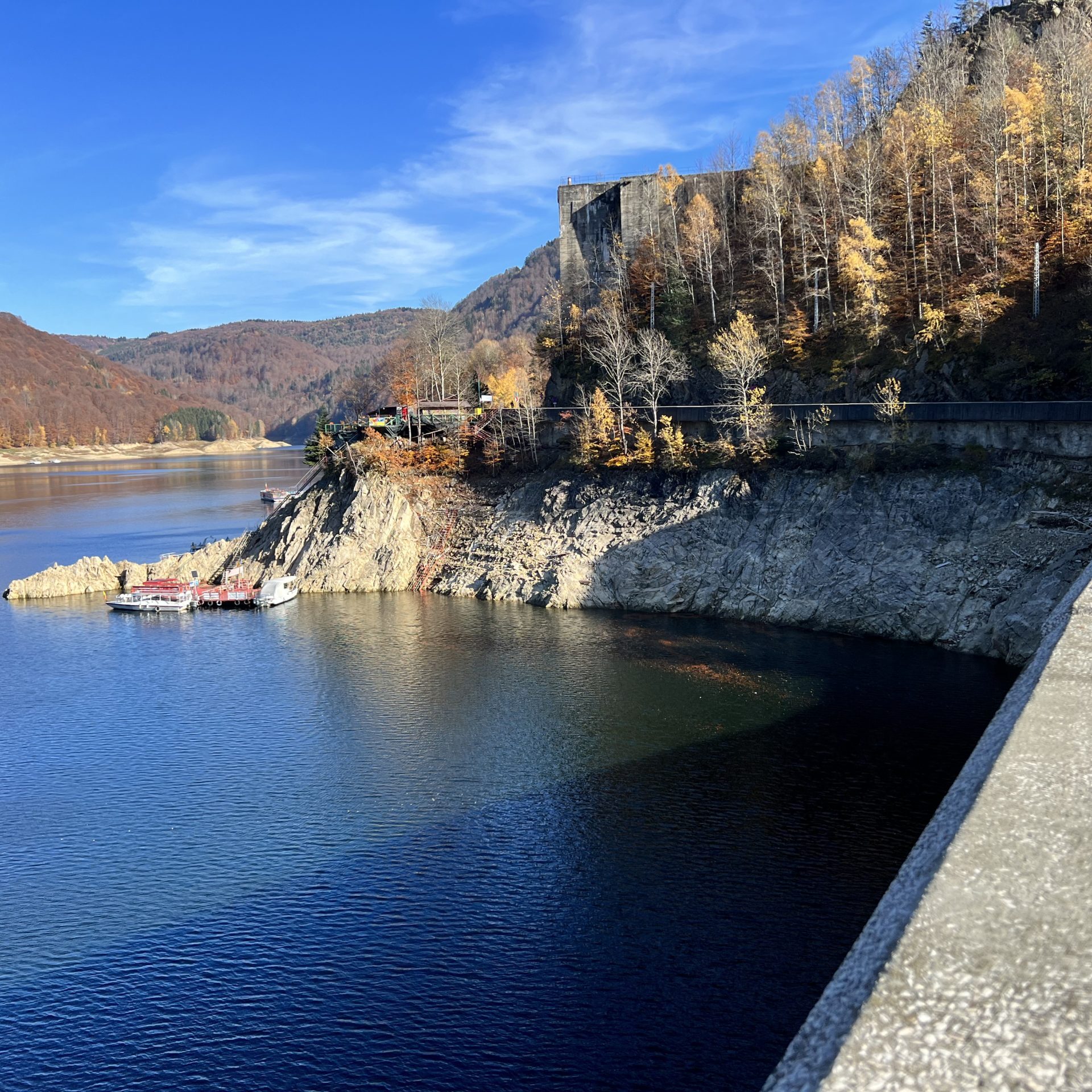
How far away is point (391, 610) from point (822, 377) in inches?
1398

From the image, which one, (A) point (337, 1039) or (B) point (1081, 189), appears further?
(B) point (1081, 189)

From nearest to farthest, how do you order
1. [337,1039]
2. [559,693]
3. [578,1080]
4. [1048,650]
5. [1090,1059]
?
[1090,1059] < [578,1080] < [337,1039] < [1048,650] < [559,693]

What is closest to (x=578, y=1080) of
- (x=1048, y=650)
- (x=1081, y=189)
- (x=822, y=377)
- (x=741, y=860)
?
(x=741, y=860)

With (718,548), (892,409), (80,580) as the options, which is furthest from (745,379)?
(80,580)

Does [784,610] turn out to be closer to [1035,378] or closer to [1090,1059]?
[1035,378]

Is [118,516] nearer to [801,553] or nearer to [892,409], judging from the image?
[801,553]

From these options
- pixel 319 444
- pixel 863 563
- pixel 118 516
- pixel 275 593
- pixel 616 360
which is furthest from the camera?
pixel 118 516

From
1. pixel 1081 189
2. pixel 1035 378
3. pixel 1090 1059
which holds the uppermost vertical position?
pixel 1081 189

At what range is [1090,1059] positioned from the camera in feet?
40.5

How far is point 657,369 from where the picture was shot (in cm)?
7069

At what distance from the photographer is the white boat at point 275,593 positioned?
68.9 meters

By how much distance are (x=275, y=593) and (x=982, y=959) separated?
202 ft

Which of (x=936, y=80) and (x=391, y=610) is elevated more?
(x=936, y=80)

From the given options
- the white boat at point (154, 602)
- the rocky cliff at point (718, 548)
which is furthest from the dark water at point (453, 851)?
the white boat at point (154, 602)
